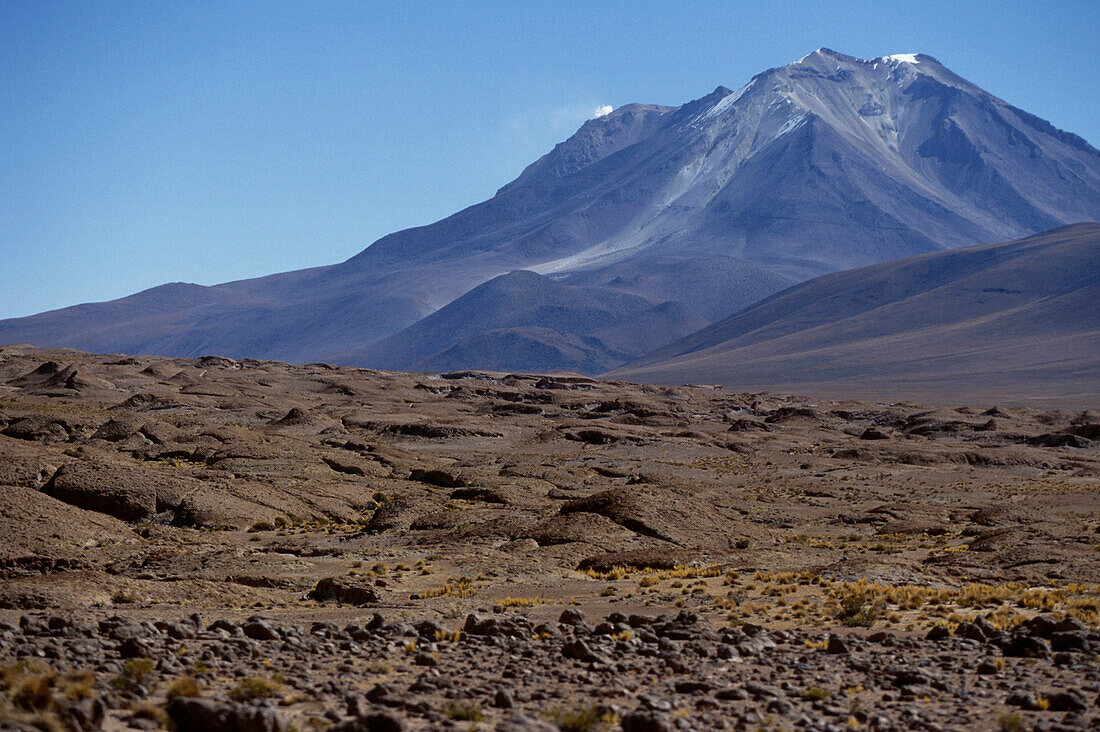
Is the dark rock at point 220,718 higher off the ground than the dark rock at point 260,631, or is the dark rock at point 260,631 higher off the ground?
the dark rock at point 220,718

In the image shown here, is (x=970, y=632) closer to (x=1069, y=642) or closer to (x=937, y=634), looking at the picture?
(x=937, y=634)

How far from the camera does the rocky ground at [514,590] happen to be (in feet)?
29.2

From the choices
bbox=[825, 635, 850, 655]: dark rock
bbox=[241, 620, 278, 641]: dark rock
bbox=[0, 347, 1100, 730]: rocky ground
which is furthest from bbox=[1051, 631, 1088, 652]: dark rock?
bbox=[241, 620, 278, 641]: dark rock

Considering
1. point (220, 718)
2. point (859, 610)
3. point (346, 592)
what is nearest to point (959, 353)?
point (859, 610)

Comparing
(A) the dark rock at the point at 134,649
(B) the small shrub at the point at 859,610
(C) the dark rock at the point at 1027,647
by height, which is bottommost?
(B) the small shrub at the point at 859,610

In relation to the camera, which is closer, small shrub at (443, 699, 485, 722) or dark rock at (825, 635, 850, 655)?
small shrub at (443, 699, 485, 722)

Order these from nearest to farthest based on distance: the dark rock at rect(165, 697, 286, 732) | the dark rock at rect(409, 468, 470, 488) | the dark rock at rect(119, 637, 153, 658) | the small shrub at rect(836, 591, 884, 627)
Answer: the dark rock at rect(165, 697, 286, 732) < the dark rock at rect(119, 637, 153, 658) < the small shrub at rect(836, 591, 884, 627) < the dark rock at rect(409, 468, 470, 488)

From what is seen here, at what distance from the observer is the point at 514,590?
17969 millimetres

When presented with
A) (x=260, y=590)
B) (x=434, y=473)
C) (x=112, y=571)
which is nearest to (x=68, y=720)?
(x=260, y=590)

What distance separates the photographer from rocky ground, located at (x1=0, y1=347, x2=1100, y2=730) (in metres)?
8.91

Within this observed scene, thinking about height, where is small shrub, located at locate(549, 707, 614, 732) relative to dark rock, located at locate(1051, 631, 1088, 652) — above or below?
above

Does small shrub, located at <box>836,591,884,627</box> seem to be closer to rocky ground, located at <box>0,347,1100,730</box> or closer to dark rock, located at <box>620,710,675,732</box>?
rocky ground, located at <box>0,347,1100,730</box>

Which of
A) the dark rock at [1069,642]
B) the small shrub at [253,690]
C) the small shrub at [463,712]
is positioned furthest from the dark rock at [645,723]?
the dark rock at [1069,642]

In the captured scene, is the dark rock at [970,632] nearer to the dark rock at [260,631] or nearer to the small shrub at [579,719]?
the small shrub at [579,719]
